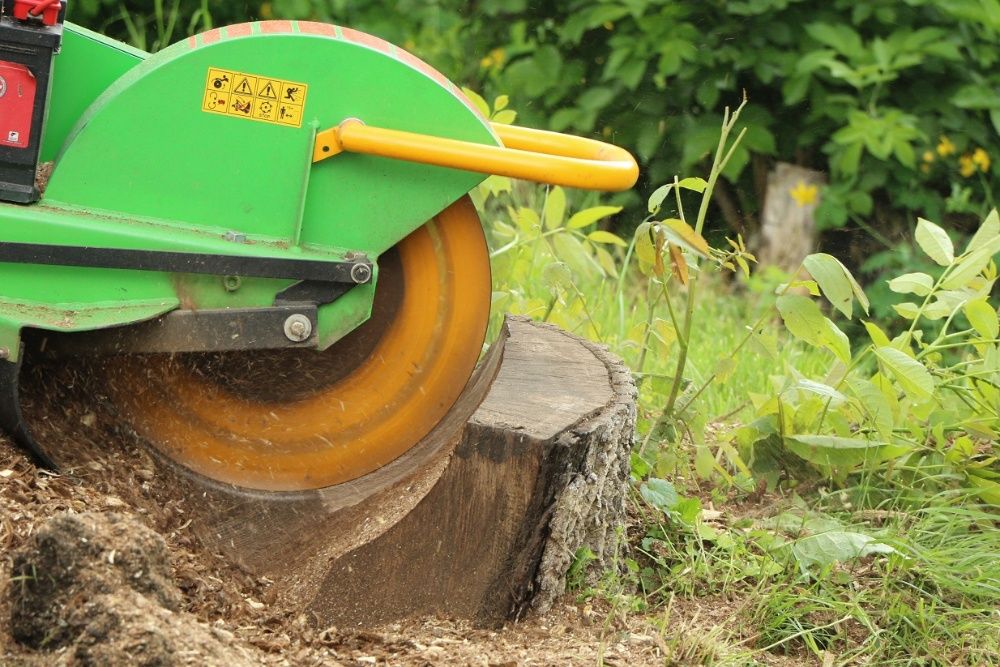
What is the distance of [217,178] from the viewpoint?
7.80 feet

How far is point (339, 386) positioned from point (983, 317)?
1.43 meters

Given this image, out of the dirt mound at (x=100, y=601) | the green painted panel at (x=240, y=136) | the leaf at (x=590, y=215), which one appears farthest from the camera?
the leaf at (x=590, y=215)

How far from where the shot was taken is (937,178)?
4930 mm

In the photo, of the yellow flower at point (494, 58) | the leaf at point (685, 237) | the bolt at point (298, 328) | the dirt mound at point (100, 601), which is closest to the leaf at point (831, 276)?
the leaf at point (685, 237)

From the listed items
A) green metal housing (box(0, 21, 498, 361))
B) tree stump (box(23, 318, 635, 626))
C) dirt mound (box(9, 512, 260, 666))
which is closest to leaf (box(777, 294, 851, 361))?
tree stump (box(23, 318, 635, 626))

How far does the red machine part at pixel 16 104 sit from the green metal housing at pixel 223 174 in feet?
0.27

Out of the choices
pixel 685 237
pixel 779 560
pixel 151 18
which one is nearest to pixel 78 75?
pixel 685 237

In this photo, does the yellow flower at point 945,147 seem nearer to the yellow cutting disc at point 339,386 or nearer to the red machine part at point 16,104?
the yellow cutting disc at point 339,386

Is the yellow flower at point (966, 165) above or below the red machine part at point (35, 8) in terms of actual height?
below

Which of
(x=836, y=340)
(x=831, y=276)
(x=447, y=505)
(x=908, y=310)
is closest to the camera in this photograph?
(x=447, y=505)

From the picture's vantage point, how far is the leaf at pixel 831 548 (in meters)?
2.48

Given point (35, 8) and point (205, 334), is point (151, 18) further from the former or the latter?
point (205, 334)

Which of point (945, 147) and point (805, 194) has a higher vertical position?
point (945, 147)

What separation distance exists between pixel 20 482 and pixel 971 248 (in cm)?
211
